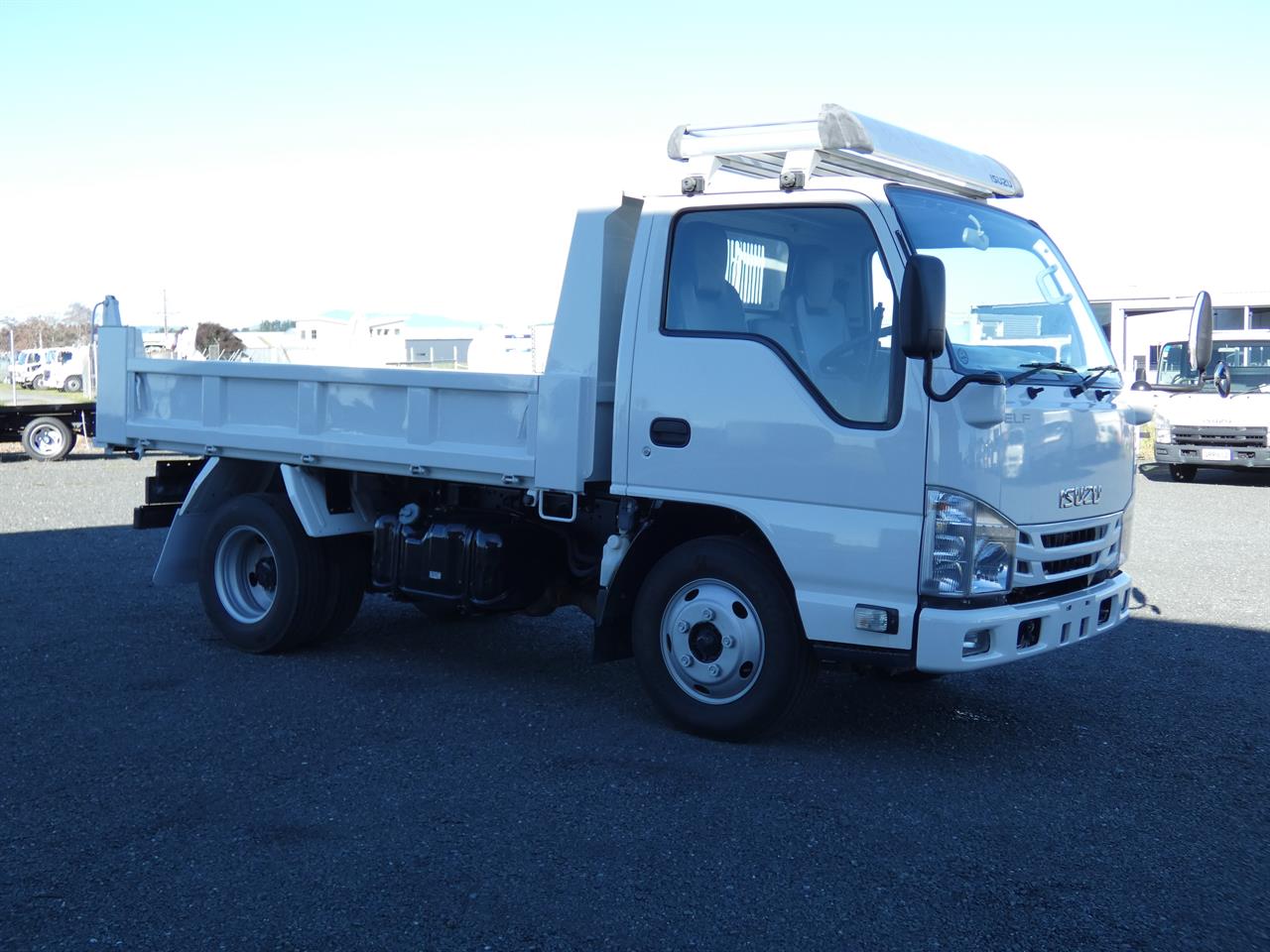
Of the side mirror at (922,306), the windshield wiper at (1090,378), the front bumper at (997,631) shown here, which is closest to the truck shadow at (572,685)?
the front bumper at (997,631)

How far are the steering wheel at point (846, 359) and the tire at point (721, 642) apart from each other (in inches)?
35.1

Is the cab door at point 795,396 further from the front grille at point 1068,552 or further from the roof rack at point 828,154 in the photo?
the front grille at point 1068,552

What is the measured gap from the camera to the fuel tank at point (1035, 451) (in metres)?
5.15

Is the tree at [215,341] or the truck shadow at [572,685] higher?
the tree at [215,341]

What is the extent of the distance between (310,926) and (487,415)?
305 cm

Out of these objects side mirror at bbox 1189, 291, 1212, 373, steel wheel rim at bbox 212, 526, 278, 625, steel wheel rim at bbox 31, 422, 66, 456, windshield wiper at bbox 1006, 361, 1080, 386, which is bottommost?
steel wheel rim at bbox 31, 422, 66, 456

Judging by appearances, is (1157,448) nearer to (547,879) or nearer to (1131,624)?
(1131,624)

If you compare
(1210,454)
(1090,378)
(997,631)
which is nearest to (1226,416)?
(1210,454)

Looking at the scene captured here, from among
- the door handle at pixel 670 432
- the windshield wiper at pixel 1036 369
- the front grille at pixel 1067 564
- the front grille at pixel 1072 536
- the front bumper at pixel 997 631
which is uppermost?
the windshield wiper at pixel 1036 369

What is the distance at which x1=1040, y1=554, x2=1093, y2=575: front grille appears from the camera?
5.57 metres

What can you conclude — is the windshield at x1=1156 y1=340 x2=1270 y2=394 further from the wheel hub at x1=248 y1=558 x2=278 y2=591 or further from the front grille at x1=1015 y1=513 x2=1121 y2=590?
A: the wheel hub at x1=248 y1=558 x2=278 y2=591

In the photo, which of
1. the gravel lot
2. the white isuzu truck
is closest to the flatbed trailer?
the gravel lot

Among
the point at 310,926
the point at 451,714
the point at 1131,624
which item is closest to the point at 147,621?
the point at 451,714

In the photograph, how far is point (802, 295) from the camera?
18.3 ft
